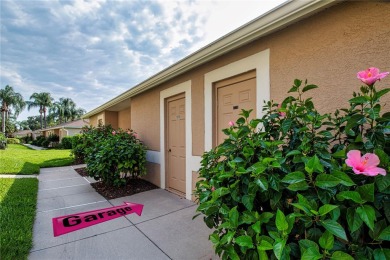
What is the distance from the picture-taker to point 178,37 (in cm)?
545

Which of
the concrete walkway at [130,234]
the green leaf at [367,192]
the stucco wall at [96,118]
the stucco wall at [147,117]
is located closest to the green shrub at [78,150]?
the stucco wall at [96,118]

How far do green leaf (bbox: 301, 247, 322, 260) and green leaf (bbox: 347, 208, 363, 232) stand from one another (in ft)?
0.82

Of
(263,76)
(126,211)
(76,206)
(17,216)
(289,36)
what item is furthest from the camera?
(76,206)

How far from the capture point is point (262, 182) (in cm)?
149

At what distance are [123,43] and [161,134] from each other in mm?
4025

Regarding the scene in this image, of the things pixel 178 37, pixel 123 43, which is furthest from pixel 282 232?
pixel 123 43

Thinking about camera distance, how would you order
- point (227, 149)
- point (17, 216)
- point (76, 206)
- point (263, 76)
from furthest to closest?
point (76, 206) → point (17, 216) → point (263, 76) → point (227, 149)

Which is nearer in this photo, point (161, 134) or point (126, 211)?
point (126, 211)

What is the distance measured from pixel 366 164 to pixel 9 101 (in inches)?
2387

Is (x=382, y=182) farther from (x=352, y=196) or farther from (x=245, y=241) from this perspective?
(x=245, y=241)

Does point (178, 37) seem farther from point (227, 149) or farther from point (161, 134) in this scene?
point (227, 149)

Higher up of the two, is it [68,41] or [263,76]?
[68,41]

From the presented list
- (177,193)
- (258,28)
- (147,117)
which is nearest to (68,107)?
(147,117)

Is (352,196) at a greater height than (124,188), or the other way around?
(352,196)
